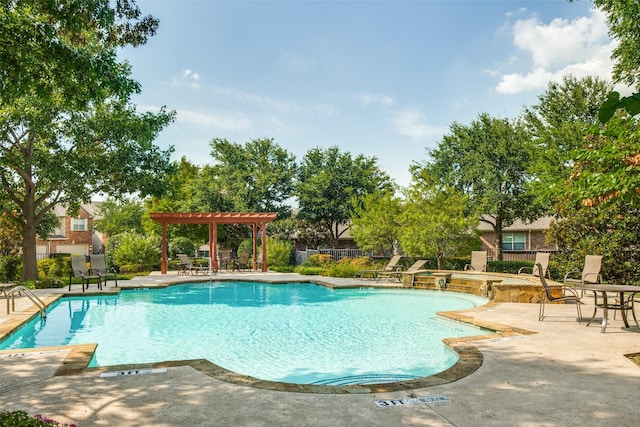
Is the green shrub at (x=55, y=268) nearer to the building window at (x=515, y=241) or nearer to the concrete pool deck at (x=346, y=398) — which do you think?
the concrete pool deck at (x=346, y=398)

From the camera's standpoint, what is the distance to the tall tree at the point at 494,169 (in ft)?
84.7

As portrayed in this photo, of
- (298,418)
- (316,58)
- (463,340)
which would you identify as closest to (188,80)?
(316,58)

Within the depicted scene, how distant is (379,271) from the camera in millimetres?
18625

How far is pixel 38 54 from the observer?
439 cm

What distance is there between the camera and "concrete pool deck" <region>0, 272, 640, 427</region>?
3.51 m

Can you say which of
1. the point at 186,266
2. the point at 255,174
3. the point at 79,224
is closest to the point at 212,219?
the point at 186,266

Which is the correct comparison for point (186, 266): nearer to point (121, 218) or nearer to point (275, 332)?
point (275, 332)

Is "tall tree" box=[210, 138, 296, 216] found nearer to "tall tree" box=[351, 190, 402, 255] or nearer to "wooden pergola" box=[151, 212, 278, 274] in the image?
"wooden pergola" box=[151, 212, 278, 274]

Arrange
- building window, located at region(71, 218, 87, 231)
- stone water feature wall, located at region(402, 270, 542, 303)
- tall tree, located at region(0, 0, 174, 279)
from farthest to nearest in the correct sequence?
building window, located at region(71, 218, 87, 231) → tall tree, located at region(0, 0, 174, 279) → stone water feature wall, located at region(402, 270, 542, 303)

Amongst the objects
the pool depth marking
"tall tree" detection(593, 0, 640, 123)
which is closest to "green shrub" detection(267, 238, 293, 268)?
"tall tree" detection(593, 0, 640, 123)

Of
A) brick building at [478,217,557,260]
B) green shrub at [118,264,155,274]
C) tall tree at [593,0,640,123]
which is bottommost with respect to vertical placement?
green shrub at [118,264,155,274]

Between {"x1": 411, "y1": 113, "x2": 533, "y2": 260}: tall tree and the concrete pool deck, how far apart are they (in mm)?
20671

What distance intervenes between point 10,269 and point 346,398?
18.4 m

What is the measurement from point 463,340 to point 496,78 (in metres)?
12.9
